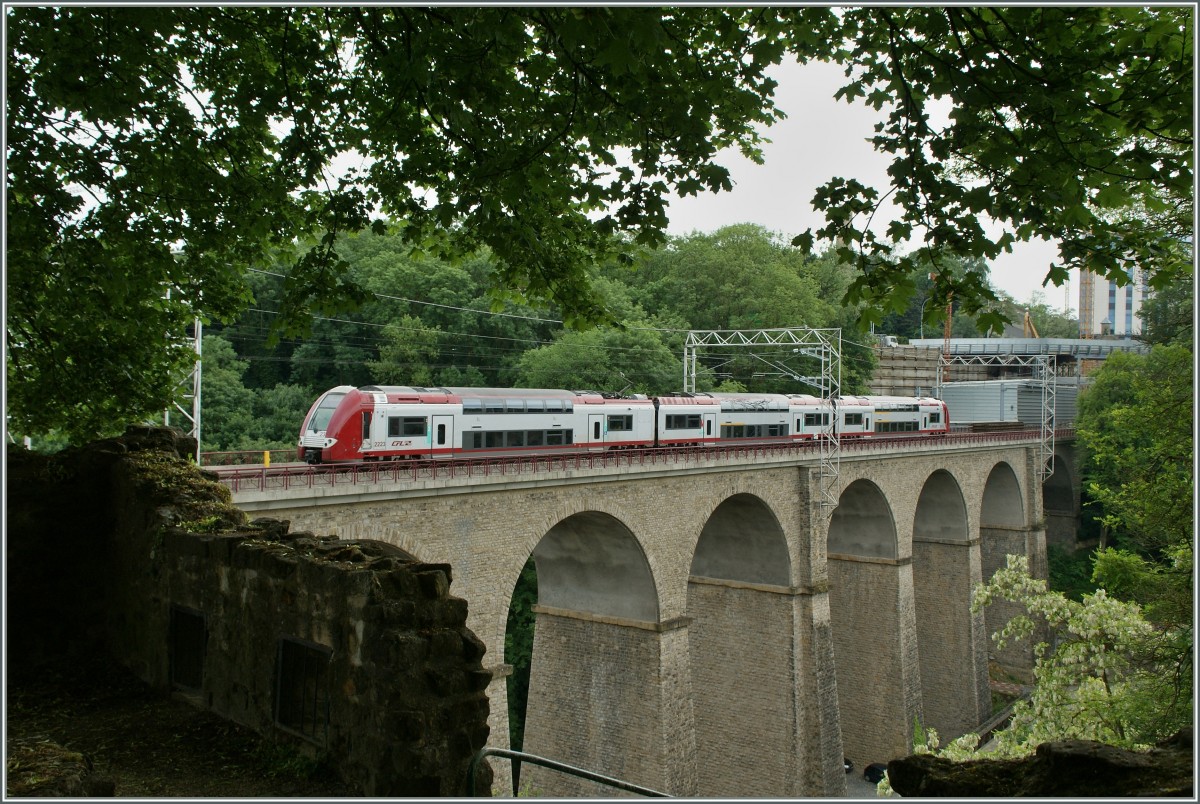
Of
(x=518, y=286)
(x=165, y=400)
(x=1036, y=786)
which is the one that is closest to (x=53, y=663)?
(x=165, y=400)

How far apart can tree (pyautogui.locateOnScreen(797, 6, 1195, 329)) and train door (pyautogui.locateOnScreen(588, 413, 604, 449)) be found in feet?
48.6

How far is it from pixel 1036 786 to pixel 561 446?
53.5ft

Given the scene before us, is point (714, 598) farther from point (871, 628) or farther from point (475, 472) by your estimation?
point (475, 472)

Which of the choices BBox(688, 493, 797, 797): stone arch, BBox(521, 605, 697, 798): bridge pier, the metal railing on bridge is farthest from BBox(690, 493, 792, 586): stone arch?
BBox(521, 605, 697, 798): bridge pier

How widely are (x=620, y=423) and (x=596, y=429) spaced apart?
41.4 inches

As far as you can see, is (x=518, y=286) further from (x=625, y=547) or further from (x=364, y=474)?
(x=625, y=547)

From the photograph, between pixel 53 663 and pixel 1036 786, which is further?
pixel 53 663

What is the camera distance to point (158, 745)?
621 centimetres

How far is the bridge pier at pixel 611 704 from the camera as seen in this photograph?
19.6 meters

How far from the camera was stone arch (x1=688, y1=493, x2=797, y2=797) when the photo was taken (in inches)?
925

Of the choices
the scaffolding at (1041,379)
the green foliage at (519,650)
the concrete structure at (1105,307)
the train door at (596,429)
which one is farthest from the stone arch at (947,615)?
the concrete structure at (1105,307)

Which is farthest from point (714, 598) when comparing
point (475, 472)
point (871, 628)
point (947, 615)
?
point (947, 615)

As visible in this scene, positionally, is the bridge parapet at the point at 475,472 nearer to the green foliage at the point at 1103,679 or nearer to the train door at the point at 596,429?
the train door at the point at 596,429

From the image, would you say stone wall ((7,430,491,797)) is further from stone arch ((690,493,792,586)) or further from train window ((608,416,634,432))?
stone arch ((690,493,792,586))
